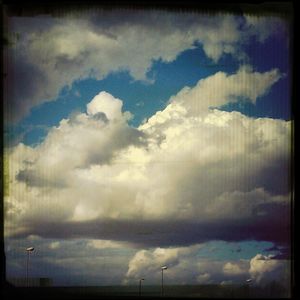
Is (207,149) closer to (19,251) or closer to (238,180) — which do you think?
(238,180)

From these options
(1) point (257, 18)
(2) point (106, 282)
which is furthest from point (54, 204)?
(1) point (257, 18)

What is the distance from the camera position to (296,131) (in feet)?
18.1

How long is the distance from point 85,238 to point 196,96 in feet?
5.34

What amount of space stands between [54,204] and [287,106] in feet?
7.45

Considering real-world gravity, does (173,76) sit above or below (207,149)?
above

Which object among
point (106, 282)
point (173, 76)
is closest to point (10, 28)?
point (173, 76)

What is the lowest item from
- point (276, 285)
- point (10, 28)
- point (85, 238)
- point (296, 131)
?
point (276, 285)

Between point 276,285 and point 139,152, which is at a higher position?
point 139,152

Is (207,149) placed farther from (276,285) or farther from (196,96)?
(276,285)

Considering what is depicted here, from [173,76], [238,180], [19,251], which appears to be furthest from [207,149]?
Answer: [19,251]

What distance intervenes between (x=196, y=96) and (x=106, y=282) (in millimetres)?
1859

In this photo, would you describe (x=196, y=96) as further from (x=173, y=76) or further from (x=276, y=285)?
(x=276, y=285)

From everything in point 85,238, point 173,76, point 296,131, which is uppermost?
point 173,76

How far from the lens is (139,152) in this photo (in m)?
5.61
